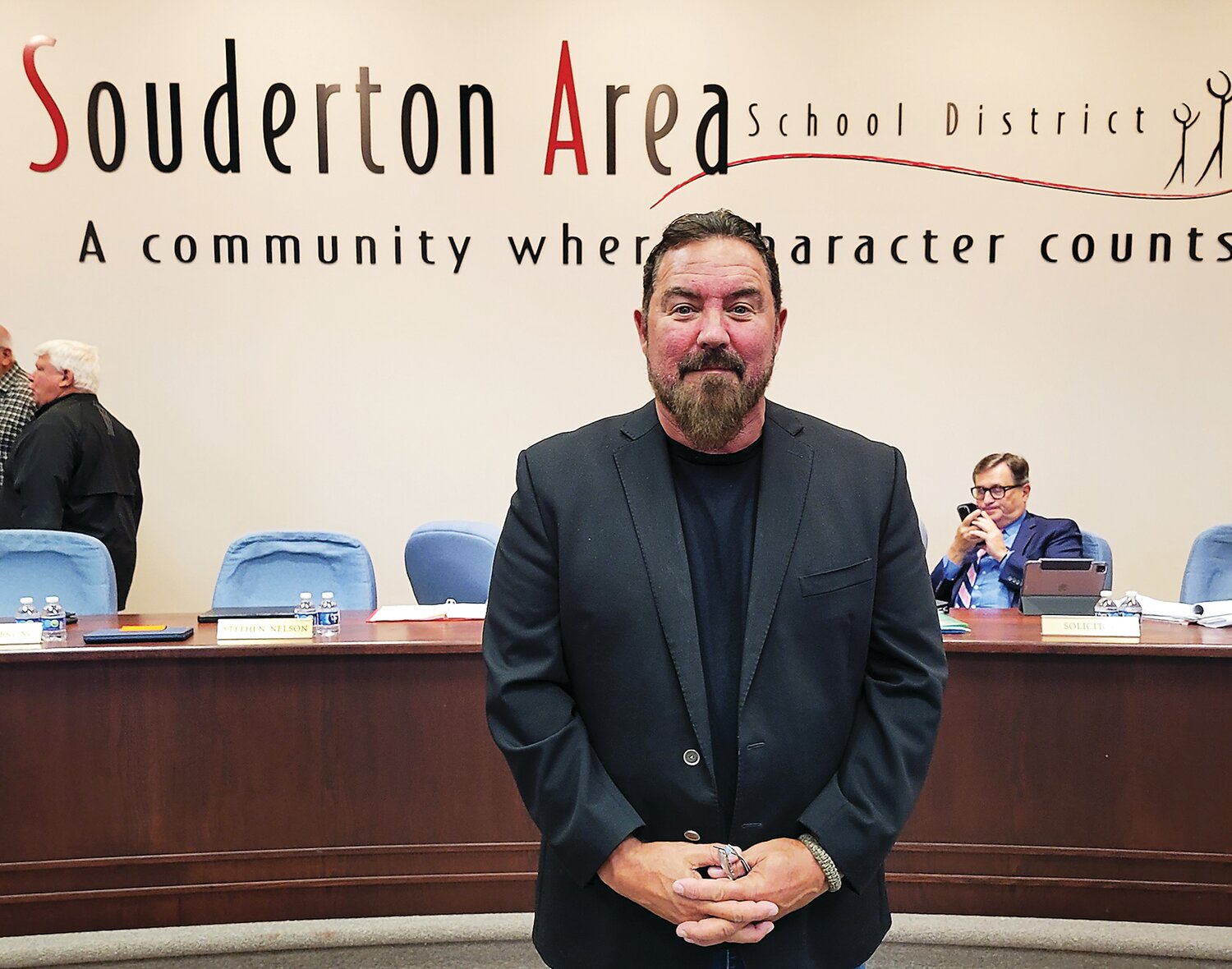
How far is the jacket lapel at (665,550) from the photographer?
129 cm

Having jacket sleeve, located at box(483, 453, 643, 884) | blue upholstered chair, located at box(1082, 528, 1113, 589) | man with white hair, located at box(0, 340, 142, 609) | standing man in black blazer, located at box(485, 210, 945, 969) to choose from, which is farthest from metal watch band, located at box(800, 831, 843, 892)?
man with white hair, located at box(0, 340, 142, 609)

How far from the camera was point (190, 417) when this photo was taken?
5.03m

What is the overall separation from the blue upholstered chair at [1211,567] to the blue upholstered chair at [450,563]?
243 centimetres

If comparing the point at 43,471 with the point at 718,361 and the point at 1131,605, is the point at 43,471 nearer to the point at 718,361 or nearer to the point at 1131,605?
the point at 718,361

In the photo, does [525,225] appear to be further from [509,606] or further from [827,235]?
[509,606]

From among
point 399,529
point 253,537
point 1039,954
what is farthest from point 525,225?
point 1039,954

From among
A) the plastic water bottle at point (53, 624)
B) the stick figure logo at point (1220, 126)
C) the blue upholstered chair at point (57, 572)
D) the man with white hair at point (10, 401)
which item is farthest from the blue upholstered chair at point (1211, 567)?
the man with white hair at point (10, 401)

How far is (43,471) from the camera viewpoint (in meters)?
4.11

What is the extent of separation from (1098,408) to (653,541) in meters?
4.46

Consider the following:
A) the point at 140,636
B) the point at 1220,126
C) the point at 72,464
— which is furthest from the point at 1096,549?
the point at 72,464

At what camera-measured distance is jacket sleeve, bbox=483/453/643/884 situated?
4.23ft

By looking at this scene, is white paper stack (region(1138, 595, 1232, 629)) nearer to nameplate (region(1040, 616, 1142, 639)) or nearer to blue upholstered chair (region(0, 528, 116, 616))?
nameplate (region(1040, 616, 1142, 639))

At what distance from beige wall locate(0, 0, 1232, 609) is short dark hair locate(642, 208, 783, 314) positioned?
3717 mm

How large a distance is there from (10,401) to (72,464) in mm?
637
